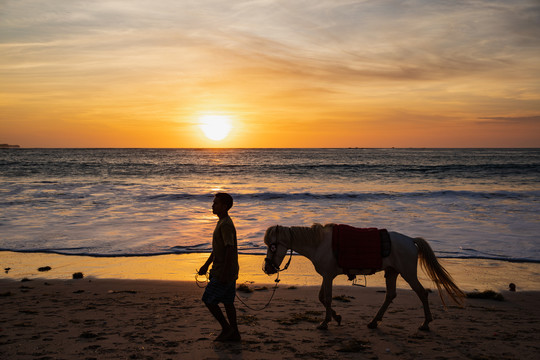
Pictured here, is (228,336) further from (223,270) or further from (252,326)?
(223,270)

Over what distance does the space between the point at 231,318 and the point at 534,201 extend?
21782mm

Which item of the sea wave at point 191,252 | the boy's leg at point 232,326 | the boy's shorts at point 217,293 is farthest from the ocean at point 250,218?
the boy's shorts at point 217,293

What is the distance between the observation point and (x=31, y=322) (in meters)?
5.43

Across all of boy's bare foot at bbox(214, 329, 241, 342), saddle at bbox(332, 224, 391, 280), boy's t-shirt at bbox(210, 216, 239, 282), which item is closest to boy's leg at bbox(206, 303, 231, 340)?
boy's bare foot at bbox(214, 329, 241, 342)

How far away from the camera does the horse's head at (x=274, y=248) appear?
5.35 metres

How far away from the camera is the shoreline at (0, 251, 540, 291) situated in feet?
25.9

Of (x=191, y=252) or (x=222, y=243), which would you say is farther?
(x=191, y=252)

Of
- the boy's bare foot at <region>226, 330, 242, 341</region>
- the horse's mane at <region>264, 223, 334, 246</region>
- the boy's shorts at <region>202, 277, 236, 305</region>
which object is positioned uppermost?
the horse's mane at <region>264, 223, 334, 246</region>

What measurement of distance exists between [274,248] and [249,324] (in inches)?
45.9

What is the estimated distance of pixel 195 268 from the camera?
8961 millimetres

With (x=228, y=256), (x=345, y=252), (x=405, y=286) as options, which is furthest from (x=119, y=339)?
(x=405, y=286)

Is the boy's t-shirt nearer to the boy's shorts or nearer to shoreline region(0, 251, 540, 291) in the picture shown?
the boy's shorts

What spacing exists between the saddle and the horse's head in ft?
2.29

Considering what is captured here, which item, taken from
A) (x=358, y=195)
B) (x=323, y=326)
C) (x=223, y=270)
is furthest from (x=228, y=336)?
(x=358, y=195)
